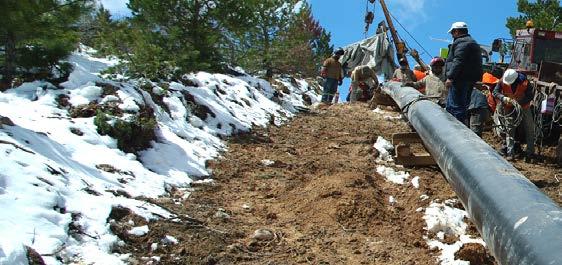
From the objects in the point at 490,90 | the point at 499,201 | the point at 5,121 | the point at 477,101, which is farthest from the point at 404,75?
the point at 5,121

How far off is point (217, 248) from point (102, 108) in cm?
301

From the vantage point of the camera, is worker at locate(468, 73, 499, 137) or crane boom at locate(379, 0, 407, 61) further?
crane boom at locate(379, 0, 407, 61)

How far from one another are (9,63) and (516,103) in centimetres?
658

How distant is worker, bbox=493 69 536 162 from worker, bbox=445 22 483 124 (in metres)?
0.38

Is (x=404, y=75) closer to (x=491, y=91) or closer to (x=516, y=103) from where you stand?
(x=491, y=91)

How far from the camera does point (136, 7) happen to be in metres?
11.6

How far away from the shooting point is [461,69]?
713 cm

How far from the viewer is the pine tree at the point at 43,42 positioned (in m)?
6.63

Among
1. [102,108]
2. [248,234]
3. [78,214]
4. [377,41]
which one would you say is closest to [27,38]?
[102,108]

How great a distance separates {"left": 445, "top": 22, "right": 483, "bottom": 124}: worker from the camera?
23.3 feet

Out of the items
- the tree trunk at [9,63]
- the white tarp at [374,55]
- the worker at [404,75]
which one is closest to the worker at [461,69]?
the worker at [404,75]

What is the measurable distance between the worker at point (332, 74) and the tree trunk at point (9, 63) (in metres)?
7.97

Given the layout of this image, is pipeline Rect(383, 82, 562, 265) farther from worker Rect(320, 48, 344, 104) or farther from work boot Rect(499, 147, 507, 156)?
worker Rect(320, 48, 344, 104)

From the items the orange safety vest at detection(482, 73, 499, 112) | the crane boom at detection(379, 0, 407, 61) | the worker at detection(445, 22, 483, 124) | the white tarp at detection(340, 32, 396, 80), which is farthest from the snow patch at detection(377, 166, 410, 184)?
the crane boom at detection(379, 0, 407, 61)
